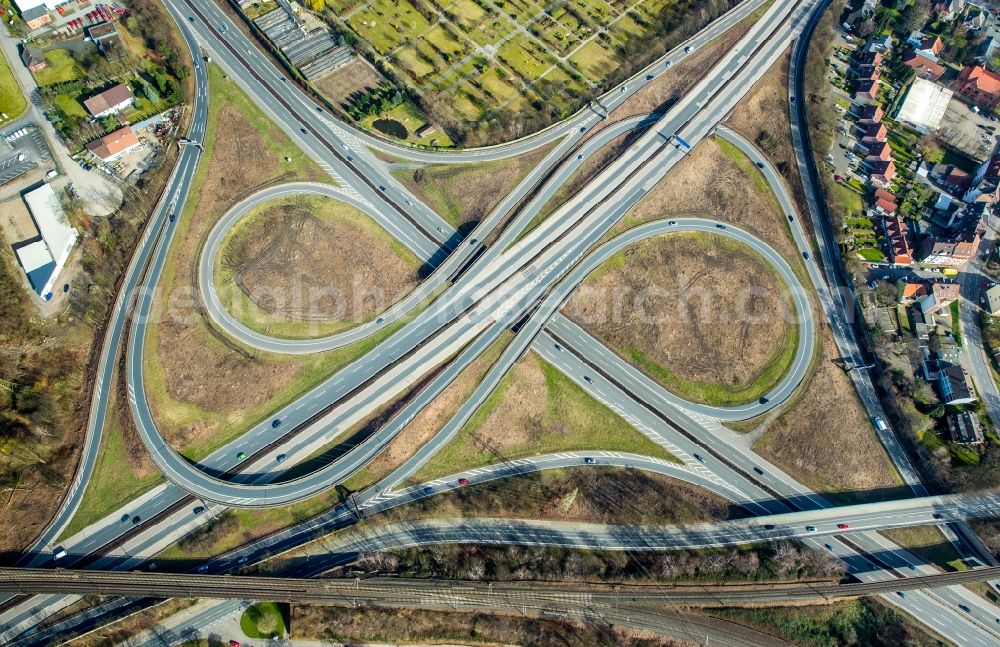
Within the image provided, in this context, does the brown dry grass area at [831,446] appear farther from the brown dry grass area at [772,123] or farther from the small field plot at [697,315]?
the brown dry grass area at [772,123]

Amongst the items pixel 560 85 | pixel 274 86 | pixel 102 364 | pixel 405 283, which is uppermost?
pixel 560 85

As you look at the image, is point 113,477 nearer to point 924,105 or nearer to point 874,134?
point 874,134

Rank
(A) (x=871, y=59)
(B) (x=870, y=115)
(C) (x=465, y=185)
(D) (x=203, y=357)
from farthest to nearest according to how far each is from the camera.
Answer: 1. (A) (x=871, y=59)
2. (B) (x=870, y=115)
3. (C) (x=465, y=185)
4. (D) (x=203, y=357)

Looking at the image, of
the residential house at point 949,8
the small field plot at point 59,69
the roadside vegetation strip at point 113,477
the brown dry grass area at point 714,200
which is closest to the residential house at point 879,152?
the brown dry grass area at point 714,200

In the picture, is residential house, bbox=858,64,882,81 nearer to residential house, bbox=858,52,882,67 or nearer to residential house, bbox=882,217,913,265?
residential house, bbox=858,52,882,67

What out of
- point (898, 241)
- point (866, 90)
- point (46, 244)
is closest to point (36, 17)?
point (46, 244)

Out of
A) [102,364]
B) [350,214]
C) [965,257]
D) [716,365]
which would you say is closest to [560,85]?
[350,214]

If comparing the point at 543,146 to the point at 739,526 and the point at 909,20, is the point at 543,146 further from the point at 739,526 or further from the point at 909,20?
the point at 909,20
